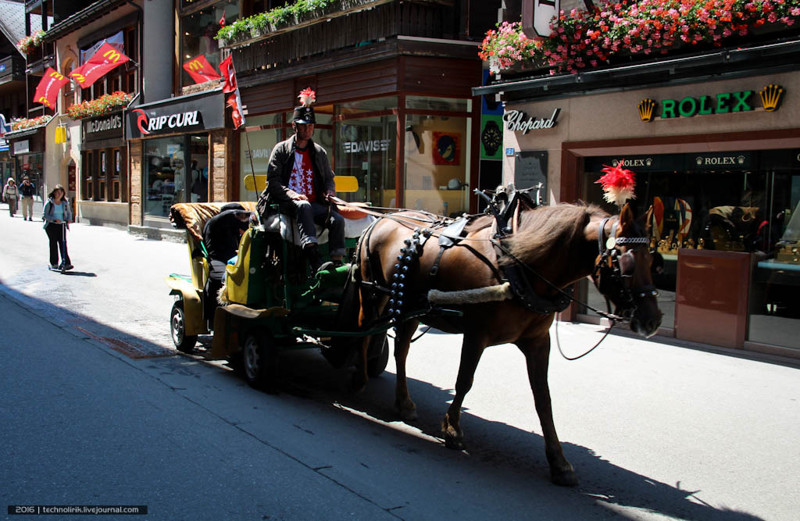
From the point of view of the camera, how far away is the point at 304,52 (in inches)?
613

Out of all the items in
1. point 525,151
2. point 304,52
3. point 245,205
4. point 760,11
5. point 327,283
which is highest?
point 304,52

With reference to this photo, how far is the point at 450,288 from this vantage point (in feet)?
16.6

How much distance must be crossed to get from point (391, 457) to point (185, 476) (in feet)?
4.65

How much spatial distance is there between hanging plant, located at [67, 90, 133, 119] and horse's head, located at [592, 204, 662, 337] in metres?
24.4

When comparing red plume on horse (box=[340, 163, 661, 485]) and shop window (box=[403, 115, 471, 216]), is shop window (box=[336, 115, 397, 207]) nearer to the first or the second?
shop window (box=[403, 115, 471, 216])

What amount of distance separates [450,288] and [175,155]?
1942 cm

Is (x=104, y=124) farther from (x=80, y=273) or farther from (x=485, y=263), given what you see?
(x=485, y=263)

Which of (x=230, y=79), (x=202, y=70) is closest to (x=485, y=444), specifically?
(x=230, y=79)

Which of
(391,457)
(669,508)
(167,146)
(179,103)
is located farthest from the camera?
(167,146)

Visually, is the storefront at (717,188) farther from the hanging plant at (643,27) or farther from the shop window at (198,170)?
the shop window at (198,170)

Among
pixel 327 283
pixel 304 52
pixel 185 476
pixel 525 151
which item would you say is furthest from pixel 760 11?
pixel 304 52

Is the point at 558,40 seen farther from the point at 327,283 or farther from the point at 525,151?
the point at 327,283

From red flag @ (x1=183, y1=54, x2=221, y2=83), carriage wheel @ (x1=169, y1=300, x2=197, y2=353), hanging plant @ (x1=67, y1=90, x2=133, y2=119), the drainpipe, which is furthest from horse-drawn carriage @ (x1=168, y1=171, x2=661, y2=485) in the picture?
hanging plant @ (x1=67, y1=90, x2=133, y2=119)

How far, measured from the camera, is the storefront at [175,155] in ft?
65.0
